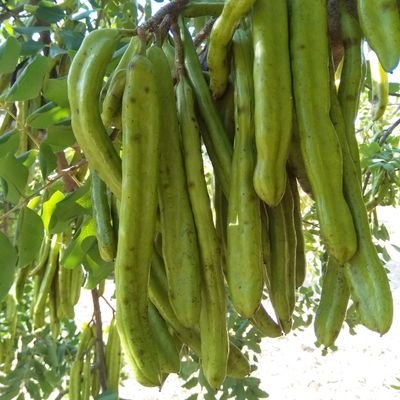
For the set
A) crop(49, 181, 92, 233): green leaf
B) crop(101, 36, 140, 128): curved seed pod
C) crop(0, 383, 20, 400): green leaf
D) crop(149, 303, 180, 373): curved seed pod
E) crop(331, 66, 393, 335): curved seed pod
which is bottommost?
crop(0, 383, 20, 400): green leaf

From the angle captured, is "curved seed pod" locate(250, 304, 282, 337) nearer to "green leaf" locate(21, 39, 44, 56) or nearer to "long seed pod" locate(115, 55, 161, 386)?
"long seed pod" locate(115, 55, 161, 386)

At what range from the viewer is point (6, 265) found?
1.08m

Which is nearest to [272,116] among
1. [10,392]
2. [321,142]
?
[321,142]

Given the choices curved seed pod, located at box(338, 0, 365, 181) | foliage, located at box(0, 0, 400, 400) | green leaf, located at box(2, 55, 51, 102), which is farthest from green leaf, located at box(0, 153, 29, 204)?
curved seed pod, located at box(338, 0, 365, 181)

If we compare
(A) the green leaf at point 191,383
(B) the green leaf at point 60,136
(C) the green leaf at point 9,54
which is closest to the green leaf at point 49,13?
(C) the green leaf at point 9,54

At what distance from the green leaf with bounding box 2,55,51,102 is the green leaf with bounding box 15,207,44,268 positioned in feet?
0.74

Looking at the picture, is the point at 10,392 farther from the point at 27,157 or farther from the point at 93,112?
the point at 93,112

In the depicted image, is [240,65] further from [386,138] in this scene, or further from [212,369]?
[386,138]

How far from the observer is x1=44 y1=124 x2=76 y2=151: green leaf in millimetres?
1084

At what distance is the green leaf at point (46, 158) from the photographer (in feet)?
3.74

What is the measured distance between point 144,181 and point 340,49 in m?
0.40

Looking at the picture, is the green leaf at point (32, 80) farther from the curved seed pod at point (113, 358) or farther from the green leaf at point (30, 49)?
the curved seed pod at point (113, 358)

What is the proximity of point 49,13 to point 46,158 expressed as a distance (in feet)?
1.87

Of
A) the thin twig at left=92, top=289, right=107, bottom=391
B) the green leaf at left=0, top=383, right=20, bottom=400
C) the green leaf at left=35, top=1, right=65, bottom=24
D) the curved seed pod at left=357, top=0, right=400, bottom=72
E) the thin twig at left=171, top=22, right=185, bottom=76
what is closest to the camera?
the curved seed pod at left=357, top=0, right=400, bottom=72
